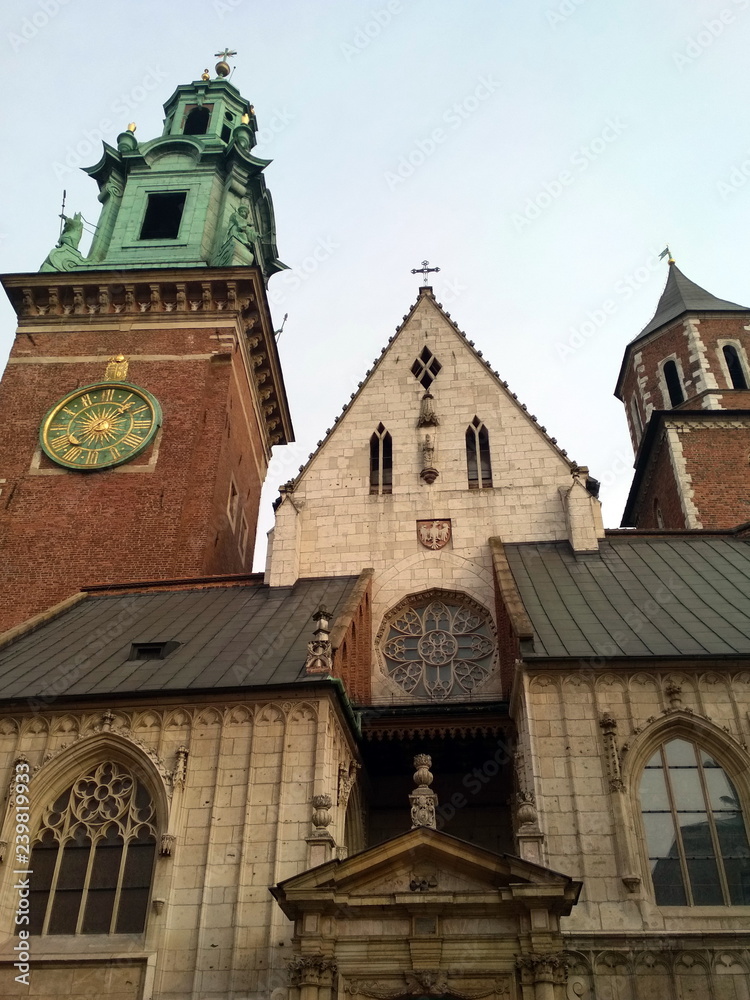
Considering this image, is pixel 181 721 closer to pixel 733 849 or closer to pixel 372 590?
pixel 372 590

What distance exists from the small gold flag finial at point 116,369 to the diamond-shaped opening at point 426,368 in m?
10.2

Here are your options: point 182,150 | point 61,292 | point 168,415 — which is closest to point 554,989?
point 168,415

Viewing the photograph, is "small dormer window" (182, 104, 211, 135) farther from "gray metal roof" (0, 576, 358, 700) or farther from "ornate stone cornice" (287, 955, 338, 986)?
"ornate stone cornice" (287, 955, 338, 986)

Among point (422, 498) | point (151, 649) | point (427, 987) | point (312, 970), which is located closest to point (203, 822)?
point (312, 970)

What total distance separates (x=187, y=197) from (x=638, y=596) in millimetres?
25821

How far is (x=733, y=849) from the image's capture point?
15289 mm

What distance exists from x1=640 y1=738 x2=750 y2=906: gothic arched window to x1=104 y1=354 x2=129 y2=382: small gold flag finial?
2198cm

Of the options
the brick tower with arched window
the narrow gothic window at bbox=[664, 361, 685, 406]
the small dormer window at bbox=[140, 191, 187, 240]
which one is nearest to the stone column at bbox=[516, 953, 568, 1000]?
the brick tower with arched window

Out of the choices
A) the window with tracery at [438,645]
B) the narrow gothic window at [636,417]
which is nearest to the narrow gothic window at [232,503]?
the window with tracery at [438,645]

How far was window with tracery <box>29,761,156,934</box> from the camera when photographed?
15.6 m

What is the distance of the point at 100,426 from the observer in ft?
101

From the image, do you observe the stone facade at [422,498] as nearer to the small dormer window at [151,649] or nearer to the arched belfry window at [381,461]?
the arched belfry window at [381,461]

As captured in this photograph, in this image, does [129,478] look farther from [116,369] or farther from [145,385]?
[116,369]

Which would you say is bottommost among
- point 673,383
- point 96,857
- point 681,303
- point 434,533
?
point 96,857
